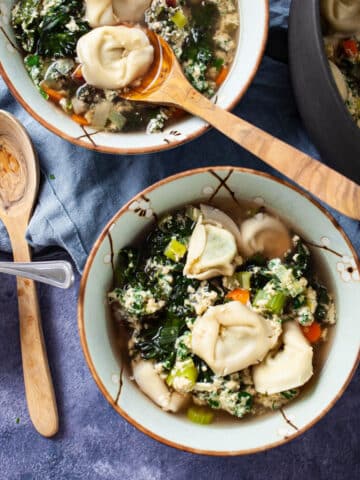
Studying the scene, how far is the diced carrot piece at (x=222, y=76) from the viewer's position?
2076 mm

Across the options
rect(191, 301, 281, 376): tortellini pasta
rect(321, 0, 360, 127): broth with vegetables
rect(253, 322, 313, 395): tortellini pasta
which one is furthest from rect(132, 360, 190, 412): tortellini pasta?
rect(321, 0, 360, 127): broth with vegetables

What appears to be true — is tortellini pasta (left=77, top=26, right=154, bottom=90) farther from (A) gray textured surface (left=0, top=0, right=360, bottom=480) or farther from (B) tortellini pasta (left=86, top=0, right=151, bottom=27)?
(A) gray textured surface (left=0, top=0, right=360, bottom=480)

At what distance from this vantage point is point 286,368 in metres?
1.93

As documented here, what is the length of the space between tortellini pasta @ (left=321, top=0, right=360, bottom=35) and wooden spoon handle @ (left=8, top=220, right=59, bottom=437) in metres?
1.30

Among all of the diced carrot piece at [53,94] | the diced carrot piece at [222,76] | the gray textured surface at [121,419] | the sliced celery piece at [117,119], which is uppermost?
the diced carrot piece at [222,76]

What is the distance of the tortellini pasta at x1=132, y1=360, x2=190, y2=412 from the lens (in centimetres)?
196

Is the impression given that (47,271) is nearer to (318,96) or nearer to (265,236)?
(265,236)

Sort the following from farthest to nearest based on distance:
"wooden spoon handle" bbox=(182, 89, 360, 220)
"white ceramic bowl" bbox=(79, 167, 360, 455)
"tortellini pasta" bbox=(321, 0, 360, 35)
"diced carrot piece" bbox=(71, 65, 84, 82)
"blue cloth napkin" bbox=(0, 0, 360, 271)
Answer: "blue cloth napkin" bbox=(0, 0, 360, 271) < "diced carrot piece" bbox=(71, 65, 84, 82) < "tortellini pasta" bbox=(321, 0, 360, 35) < "white ceramic bowl" bbox=(79, 167, 360, 455) < "wooden spoon handle" bbox=(182, 89, 360, 220)

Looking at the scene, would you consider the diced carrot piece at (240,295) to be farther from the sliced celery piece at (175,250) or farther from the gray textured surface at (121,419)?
the gray textured surface at (121,419)

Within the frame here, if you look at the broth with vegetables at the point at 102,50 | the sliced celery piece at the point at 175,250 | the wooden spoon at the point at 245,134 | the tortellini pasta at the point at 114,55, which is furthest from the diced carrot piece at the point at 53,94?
the sliced celery piece at the point at 175,250

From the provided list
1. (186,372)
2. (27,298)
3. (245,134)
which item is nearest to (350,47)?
(245,134)

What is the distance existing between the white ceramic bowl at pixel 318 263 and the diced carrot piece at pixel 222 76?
373 millimetres

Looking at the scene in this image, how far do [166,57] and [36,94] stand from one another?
0.45 meters

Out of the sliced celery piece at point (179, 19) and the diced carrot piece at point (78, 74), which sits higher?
the sliced celery piece at point (179, 19)
